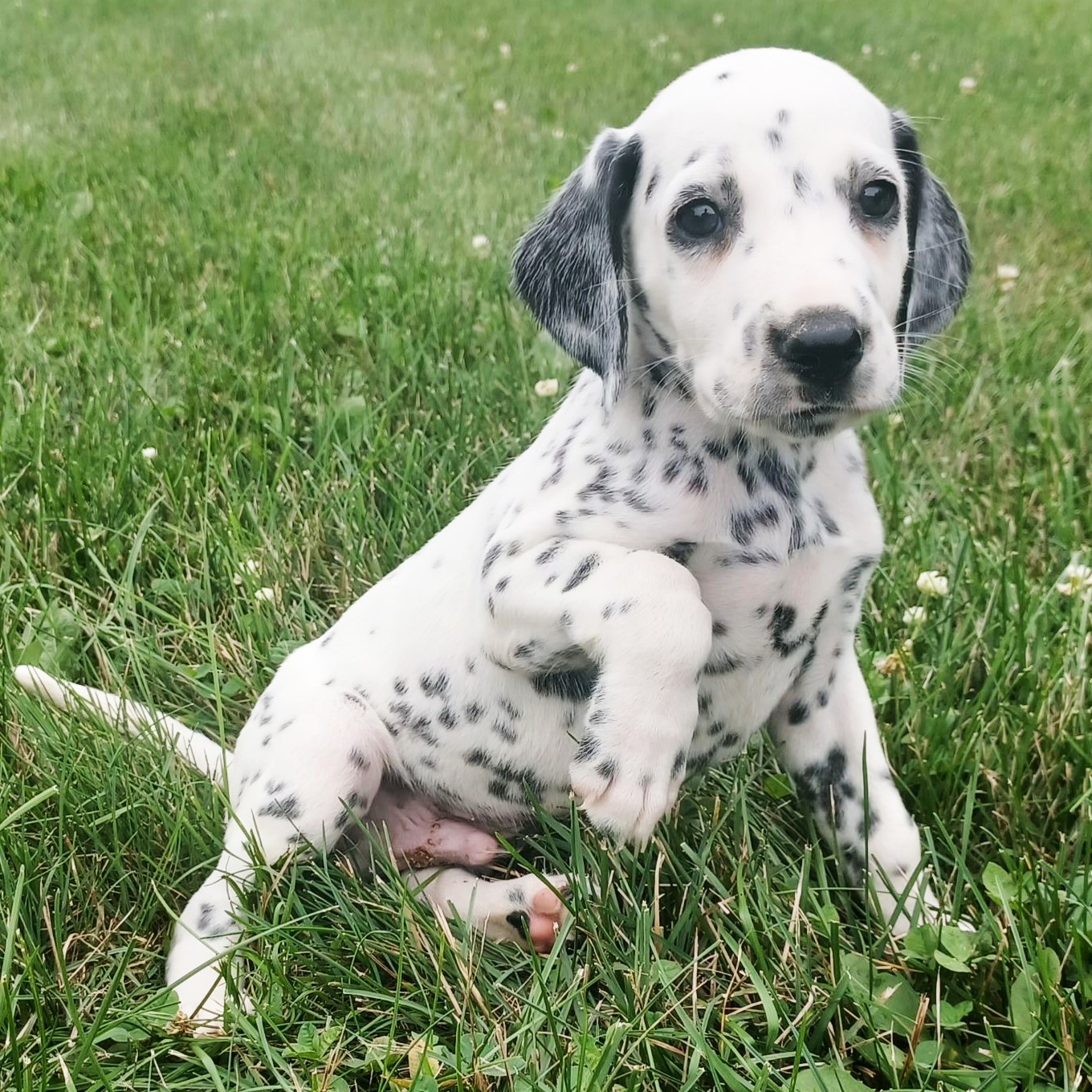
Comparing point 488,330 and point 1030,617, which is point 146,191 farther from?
point 1030,617

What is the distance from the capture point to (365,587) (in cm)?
377

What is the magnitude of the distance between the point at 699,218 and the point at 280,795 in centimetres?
166

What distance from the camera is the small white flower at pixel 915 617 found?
3.39 m

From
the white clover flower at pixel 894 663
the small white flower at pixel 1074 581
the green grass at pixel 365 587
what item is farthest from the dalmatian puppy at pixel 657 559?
A: the small white flower at pixel 1074 581

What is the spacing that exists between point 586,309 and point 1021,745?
63.2 inches

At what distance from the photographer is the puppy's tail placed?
2965 mm

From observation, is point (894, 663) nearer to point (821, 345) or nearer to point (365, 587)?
point (821, 345)

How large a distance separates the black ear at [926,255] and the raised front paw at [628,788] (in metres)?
1.27

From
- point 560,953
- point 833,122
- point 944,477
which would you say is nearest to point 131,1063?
point 560,953

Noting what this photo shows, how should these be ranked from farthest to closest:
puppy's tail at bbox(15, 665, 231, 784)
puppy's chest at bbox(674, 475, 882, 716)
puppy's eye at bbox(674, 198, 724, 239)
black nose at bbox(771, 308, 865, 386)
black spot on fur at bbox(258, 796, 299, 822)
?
puppy's tail at bbox(15, 665, 231, 784), black spot on fur at bbox(258, 796, 299, 822), puppy's chest at bbox(674, 475, 882, 716), puppy's eye at bbox(674, 198, 724, 239), black nose at bbox(771, 308, 865, 386)

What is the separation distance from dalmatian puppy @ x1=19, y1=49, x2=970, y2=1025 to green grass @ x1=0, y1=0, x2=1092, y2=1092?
167 mm

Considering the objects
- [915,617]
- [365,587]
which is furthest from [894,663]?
[365,587]

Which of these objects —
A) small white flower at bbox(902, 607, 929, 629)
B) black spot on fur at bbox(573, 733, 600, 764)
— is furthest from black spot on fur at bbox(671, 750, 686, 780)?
small white flower at bbox(902, 607, 929, 629)

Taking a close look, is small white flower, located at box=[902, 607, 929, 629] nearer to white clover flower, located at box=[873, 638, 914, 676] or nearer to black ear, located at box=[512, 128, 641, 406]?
white clover flower, located at box=[873, 638, 914, 676]
